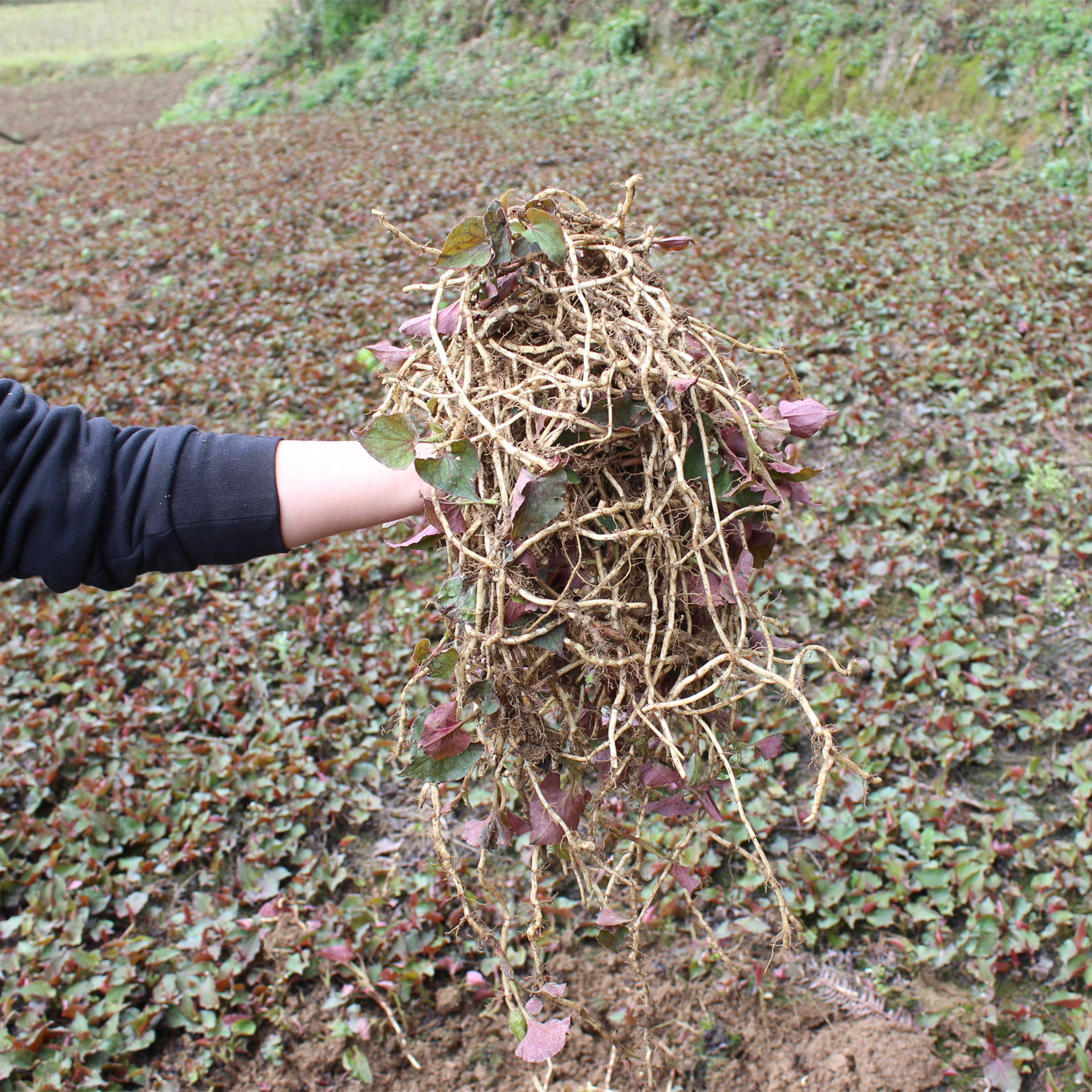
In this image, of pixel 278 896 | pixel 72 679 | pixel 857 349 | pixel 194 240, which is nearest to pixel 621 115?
pixel 194 240

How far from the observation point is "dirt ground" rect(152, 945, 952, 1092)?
199cm

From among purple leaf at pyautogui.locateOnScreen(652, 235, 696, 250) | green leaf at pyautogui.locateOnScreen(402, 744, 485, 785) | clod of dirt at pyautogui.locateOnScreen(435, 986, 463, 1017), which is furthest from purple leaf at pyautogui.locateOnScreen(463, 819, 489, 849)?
clod of dirt at pyautogui.locateOnScreen(435, 986, 463, 1017)

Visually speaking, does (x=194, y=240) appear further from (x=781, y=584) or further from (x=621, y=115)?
(x=781, y=584)

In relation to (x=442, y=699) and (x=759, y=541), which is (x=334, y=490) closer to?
(x=759, y=541)

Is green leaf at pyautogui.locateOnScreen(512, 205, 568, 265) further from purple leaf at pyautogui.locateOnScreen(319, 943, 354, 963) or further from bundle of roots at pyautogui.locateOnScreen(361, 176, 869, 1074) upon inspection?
purple leaf at pyautogui.locateOnScreen(319, 943, 354, 963)

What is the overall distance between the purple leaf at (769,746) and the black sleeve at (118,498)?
84 cm

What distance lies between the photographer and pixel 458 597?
1162 millimetres

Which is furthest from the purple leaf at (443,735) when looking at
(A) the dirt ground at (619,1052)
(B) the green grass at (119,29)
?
(B) the green grass at (119,29)

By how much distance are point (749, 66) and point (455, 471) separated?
10.1m

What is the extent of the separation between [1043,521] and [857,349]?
1.57 meters

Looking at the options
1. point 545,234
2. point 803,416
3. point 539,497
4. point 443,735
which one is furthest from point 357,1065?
point 545,234

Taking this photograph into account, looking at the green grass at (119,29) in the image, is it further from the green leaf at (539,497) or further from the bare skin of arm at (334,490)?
the green leaf at (539,497)

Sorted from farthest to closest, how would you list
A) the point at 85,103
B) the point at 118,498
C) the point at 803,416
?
the point at 85,103 < the point at 118,498 < the point at 803,416

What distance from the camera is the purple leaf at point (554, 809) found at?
4.01ft
